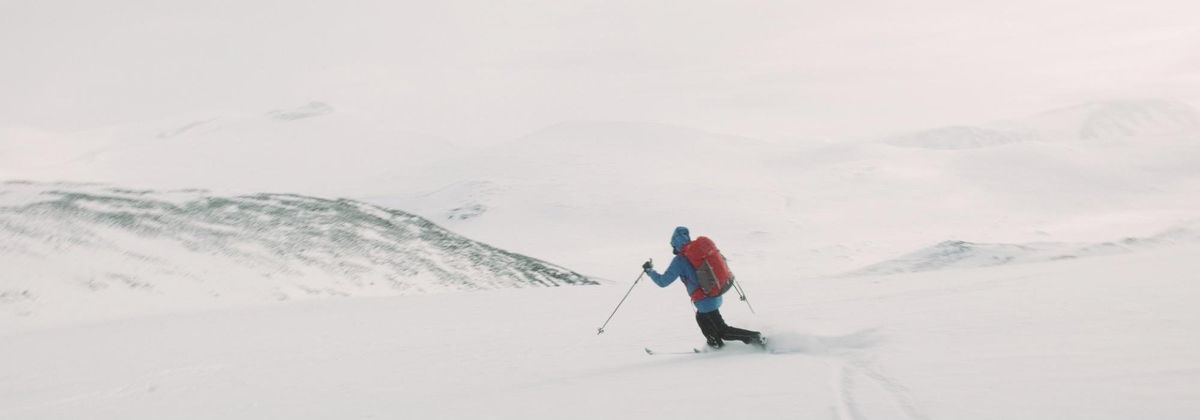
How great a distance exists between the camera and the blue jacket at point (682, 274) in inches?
389

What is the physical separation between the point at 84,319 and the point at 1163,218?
52015 mm

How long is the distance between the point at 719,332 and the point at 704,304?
0.38 meters

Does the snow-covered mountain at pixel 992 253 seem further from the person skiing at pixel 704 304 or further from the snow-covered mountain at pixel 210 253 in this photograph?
the person skiing at pixel 704 304

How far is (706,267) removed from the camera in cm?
989

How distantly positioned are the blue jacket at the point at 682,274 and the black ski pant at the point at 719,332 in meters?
0.09

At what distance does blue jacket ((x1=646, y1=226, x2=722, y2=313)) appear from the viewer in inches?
389

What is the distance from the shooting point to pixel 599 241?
174 feet

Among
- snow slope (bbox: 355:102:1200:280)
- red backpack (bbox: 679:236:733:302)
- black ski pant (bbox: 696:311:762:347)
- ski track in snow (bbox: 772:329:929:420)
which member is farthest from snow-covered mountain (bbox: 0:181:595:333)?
ski track in snow (bbox: 772:329:929:420)

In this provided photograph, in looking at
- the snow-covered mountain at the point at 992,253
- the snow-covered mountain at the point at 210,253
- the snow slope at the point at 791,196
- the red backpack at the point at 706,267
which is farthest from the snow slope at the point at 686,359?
the snow slope at the point at 791,196

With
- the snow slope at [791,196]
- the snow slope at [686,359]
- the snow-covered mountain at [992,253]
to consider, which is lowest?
the snow slope at [791,196]

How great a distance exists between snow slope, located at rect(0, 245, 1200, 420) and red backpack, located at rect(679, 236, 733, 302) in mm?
764

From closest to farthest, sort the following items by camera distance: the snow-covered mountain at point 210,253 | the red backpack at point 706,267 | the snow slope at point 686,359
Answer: the snow slope at point 686,359
the red backpack at point 706,267
the snow-covered mountain at point 210,253

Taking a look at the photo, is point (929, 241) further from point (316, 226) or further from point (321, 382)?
point (321, 382)

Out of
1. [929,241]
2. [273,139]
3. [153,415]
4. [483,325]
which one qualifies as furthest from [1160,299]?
[273,139]
